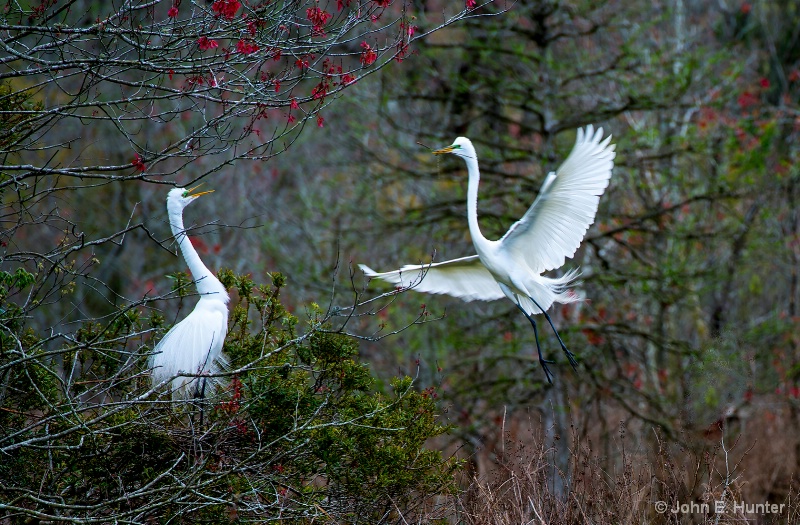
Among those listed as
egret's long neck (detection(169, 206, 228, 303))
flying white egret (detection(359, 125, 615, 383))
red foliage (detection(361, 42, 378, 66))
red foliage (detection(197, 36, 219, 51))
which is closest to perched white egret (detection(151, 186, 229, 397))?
egret's long neck (detection(169, 206, 228, 303))

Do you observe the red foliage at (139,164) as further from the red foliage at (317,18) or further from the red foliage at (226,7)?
the red foliage at (317,18)

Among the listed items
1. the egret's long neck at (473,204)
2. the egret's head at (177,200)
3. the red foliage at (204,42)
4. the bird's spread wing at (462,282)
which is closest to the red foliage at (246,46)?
the red foliage at (204,42)

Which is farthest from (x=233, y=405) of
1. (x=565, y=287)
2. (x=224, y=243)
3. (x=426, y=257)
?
(x=224, y=243)

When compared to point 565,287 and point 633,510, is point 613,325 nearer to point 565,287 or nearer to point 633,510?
point 565,287

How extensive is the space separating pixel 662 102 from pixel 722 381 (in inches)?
128

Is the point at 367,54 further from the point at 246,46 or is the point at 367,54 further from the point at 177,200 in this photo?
the point at 177,200

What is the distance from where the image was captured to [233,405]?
4.46 m

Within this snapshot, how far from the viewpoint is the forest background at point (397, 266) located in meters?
4.19

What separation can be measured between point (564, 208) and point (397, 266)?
17.8 feet

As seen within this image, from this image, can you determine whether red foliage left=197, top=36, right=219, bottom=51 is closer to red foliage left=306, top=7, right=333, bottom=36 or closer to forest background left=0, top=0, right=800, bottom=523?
forest background left=0, top=0, right=800, bottom=523

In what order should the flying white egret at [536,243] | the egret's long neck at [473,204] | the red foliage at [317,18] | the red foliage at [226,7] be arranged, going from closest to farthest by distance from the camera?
1. the red foliage at [226,7]
2. the red foliage at [317,18]
3. the flying white egret at [536,243]
4. the egret's long neck at [473,204]

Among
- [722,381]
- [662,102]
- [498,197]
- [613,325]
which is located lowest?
[722,381]

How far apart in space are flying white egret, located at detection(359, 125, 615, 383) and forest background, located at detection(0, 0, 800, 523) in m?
0.93

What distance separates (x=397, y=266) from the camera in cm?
1100
